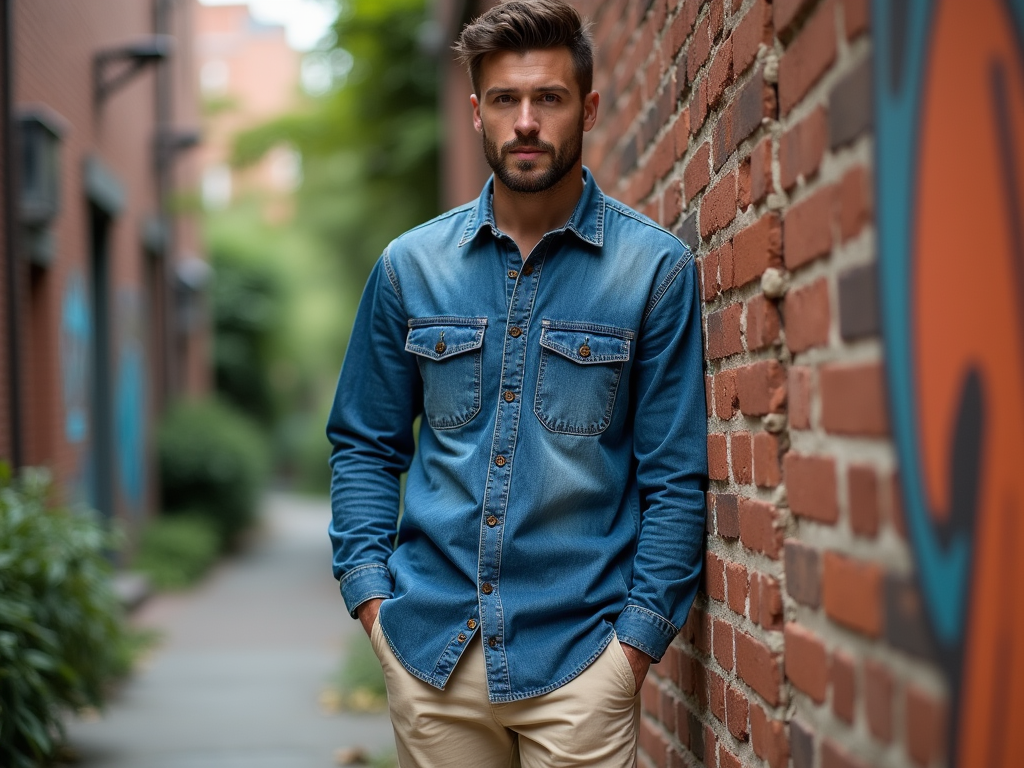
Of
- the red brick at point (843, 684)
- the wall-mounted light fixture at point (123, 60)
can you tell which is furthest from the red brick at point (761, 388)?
the wall-mounted light fixture at point (123, 60)

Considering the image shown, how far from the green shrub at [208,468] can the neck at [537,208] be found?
485 inches

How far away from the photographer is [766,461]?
197cm

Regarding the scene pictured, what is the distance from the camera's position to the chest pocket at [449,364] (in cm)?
240

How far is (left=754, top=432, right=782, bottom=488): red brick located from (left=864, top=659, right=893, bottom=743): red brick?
47cm

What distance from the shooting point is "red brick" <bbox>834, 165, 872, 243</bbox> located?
1.49 metres

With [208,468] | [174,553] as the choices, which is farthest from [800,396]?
[208,468]

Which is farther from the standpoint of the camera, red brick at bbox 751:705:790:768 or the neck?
the neck

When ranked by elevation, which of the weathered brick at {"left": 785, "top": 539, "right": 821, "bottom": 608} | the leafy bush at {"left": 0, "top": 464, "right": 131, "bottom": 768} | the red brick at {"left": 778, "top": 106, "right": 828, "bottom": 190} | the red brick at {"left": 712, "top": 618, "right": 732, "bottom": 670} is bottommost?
the leafy bush at {"left": 0, "top": 464, "right": 131, "bottom": 768}

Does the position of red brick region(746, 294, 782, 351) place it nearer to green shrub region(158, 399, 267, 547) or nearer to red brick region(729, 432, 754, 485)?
red brick region(729, 432, 754, 485)

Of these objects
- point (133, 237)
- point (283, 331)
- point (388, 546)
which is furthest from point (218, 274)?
point (388, 546)

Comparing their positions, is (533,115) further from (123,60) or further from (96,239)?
(96,239)

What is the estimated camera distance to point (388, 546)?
2.58m

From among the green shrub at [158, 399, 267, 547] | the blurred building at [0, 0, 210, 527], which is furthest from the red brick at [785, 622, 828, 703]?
the green shrub at [158, 399, 267, 547]

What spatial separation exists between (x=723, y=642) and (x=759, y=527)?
15.2 inches
